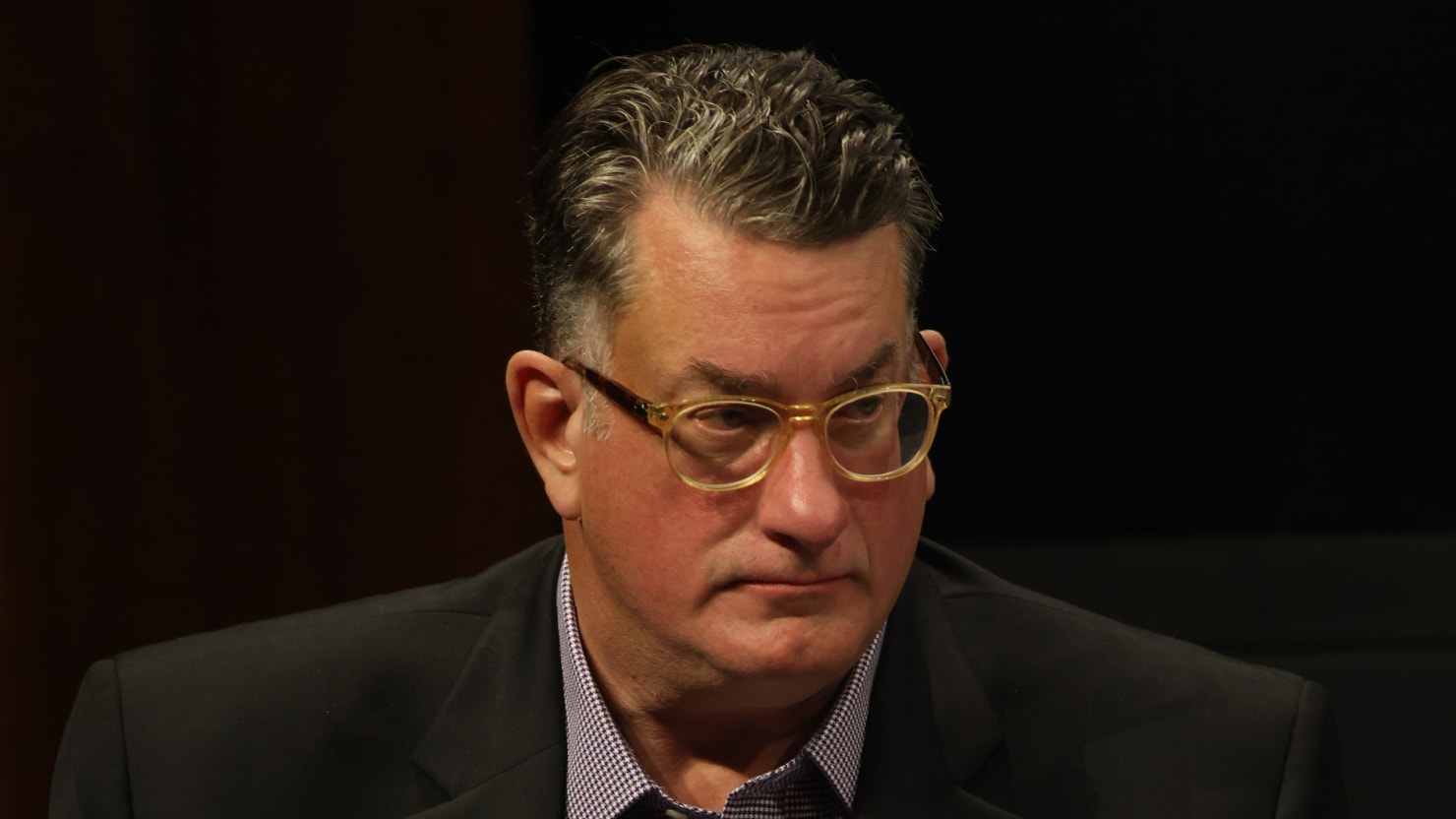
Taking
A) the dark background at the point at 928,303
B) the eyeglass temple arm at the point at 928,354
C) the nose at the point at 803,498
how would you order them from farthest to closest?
the dark background at the point at 928,303, the eyeglass temple arm at the point at 928,354, the nose at the point at 803,498

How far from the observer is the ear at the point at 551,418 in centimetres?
184

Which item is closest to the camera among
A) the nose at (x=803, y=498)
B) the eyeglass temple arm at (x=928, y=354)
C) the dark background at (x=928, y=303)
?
the nose at (x=803, y=498)

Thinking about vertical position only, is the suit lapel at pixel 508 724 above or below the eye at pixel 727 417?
below

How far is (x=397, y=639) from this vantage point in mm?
2080

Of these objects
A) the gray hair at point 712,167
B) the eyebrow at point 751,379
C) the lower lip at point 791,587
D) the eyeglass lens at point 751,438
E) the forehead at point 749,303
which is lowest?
the lower lip at point 791,587

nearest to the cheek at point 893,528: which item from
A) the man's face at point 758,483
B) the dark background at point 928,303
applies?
the man's face at point 758,483

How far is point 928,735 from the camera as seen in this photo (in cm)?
192

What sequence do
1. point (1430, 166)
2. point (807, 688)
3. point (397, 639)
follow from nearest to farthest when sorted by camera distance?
point (807, 688), point (397, 639), point (1430, 166)

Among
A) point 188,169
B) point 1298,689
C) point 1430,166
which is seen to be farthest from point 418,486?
point 1430,166

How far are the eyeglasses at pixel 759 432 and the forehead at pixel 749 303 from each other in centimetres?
3

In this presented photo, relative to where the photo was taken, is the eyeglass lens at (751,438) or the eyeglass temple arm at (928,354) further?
the eyeglass temple arm at (928,354)

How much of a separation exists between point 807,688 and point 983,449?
31.7 inches

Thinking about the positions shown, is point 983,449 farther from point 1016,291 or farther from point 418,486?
point 418,486

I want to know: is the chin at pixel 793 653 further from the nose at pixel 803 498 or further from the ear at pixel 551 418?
the ear at pixel 551 418
